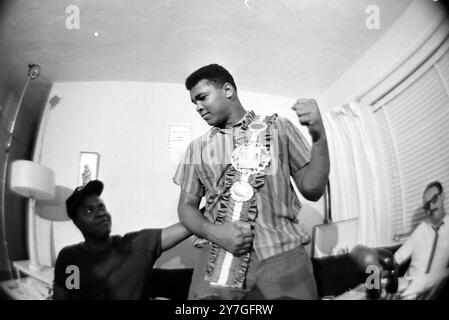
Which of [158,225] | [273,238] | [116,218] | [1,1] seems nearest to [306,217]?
[273,238]

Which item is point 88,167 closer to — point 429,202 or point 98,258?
point 98,258

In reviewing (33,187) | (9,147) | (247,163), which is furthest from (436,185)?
(9,147)

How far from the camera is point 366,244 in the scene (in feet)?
4.00

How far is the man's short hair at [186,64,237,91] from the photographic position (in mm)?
1163

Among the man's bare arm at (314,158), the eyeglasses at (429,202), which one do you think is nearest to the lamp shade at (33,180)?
the man's bare arm at (314,158)

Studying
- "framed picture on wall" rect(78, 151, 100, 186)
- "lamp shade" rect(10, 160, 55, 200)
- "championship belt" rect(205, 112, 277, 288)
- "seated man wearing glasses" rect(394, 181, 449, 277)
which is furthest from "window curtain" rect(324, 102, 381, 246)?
"lamp shade" rect(10, 160, 55, 200)

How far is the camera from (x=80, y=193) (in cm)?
115

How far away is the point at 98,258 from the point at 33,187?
0.31 metres

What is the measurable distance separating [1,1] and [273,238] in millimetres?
1227

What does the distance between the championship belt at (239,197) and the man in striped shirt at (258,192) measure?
0.02 m
